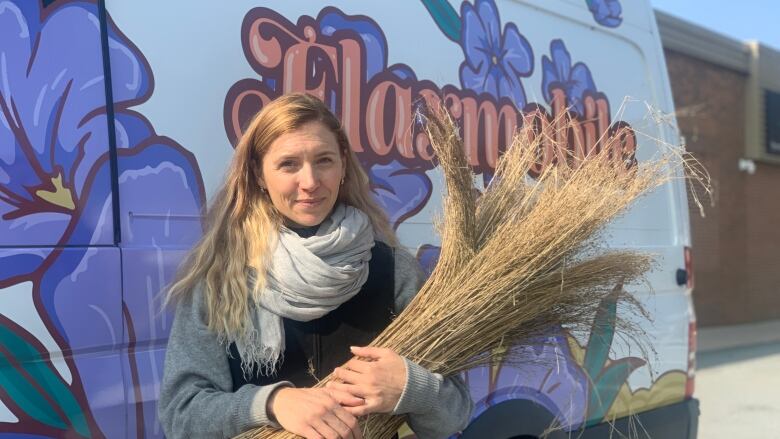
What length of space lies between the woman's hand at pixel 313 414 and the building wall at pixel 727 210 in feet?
36.6

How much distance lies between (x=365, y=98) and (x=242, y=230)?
773mm

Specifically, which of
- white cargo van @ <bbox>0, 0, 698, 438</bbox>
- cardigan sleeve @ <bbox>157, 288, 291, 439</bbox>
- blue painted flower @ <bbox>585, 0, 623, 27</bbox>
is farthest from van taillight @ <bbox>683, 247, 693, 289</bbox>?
cardigan sleeve @ <bbox>157, 288, 291, 439</bbox>

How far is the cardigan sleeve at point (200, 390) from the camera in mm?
1477

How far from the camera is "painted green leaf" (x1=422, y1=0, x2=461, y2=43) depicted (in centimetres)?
256

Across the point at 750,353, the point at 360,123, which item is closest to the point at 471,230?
the point at 360,123

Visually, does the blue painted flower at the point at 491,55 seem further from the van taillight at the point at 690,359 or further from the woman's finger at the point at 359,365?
the van taillight at the point at 690,359

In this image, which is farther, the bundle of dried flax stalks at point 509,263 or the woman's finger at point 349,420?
the bundle of dried flax stalks at point 509,263

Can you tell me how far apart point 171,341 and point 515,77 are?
172cm

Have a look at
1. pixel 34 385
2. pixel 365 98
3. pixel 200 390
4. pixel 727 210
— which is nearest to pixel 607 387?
pixel 365 98

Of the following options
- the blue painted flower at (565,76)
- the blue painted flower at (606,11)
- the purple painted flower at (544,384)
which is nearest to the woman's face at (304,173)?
the purple painted flower at (544,384)

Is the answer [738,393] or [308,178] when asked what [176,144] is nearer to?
[308,178]

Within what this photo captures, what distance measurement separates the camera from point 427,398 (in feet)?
5.08

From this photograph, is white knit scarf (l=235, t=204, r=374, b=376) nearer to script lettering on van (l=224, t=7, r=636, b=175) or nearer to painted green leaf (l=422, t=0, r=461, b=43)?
script lettering on van (l=224, t=7, r=636, b=175)

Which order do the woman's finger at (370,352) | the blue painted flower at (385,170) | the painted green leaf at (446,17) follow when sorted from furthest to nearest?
the painted green leaf at (446,17), the blue painted flower at (385,170), the woman's finger at (370,352)
